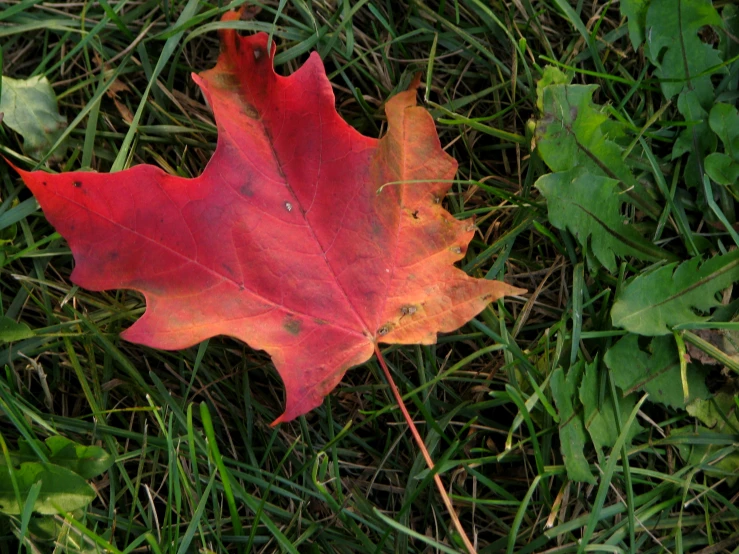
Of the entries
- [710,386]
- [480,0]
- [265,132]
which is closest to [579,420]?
[710,386]

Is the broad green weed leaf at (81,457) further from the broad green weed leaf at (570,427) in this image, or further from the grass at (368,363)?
the broad green weed leaf at (570,427)

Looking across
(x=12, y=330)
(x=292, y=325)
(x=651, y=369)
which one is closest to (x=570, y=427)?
(x=651, y=369)

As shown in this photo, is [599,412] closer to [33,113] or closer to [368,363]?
[368,363]

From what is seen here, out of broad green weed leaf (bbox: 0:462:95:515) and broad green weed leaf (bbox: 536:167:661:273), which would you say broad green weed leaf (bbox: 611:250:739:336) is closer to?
broad green weed leaf (bbox: 536:167:661:273)

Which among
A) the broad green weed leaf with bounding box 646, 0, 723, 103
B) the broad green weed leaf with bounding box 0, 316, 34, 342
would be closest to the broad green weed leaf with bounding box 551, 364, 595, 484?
the broad green weed leaf with bounding box 646, 0, 723, 103

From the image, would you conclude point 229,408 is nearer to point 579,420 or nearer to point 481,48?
point 579,420

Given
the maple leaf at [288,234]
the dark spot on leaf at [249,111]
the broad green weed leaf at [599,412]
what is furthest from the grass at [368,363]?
the dark spot on leaf at [249,111]
